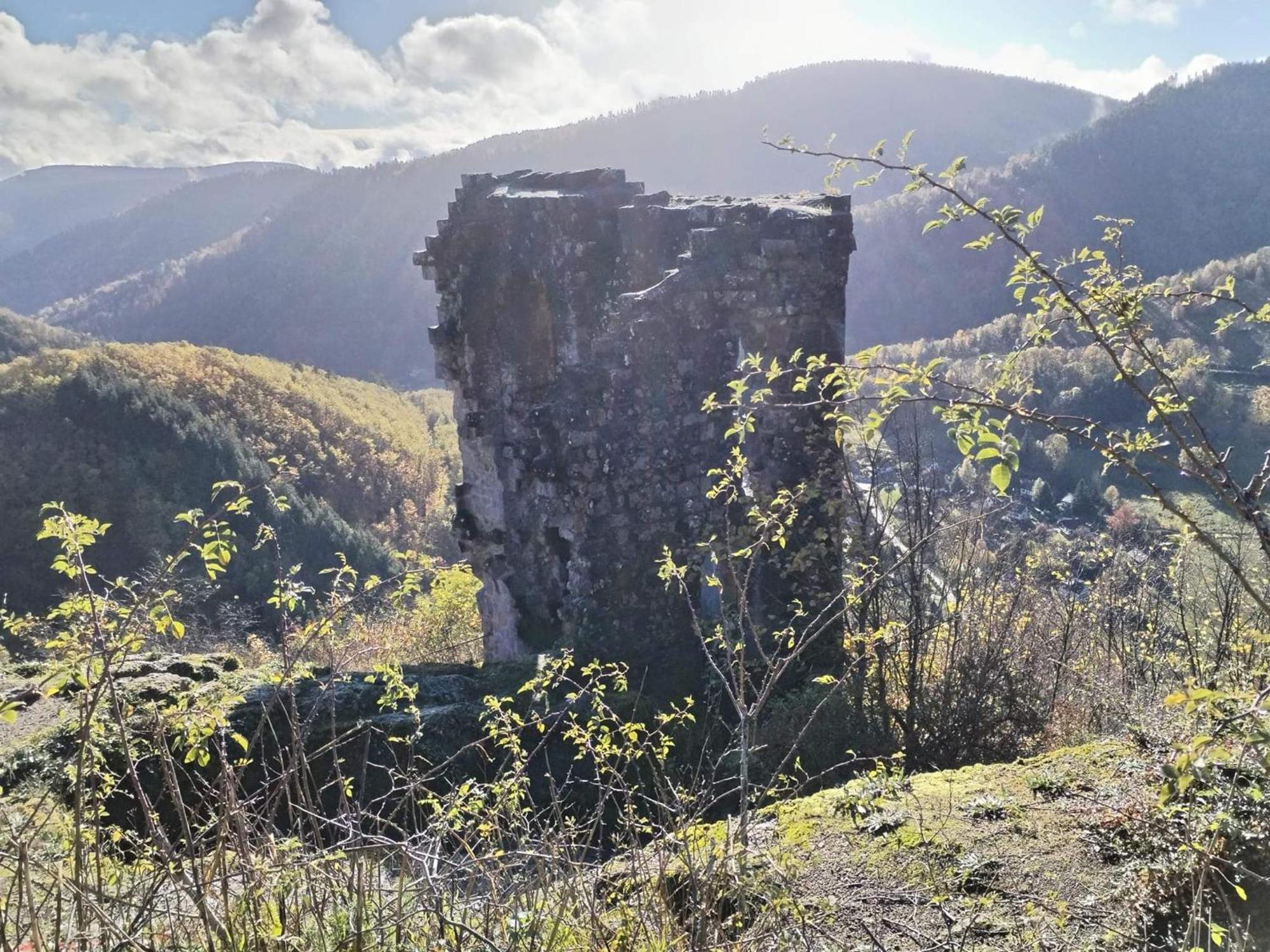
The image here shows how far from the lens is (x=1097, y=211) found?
8694 cm

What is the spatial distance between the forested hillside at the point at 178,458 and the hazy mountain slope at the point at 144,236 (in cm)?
A: 10705

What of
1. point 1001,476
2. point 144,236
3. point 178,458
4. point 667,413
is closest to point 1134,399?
point 178,458

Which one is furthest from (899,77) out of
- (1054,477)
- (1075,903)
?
(1075,903)

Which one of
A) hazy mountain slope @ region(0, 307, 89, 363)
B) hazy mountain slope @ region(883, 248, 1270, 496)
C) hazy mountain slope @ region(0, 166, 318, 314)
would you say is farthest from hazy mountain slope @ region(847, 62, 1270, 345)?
hazy mountain slope @ region(0, 166, 318, 314)

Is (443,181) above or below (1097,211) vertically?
above

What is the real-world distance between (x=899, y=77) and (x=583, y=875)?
158m

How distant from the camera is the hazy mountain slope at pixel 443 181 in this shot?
373ft

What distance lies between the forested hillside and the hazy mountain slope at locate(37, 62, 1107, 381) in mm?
44982

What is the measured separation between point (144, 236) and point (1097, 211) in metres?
161

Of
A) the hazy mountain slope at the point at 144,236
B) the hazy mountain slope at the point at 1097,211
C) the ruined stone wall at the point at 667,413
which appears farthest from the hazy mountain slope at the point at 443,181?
the ruined stone wall at the point at 667,413

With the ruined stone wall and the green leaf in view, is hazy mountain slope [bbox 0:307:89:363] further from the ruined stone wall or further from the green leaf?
the green leaf

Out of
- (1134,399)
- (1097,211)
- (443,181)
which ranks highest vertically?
(443,181)

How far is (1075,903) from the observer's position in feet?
9.22

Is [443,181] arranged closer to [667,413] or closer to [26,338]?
[26,338]
